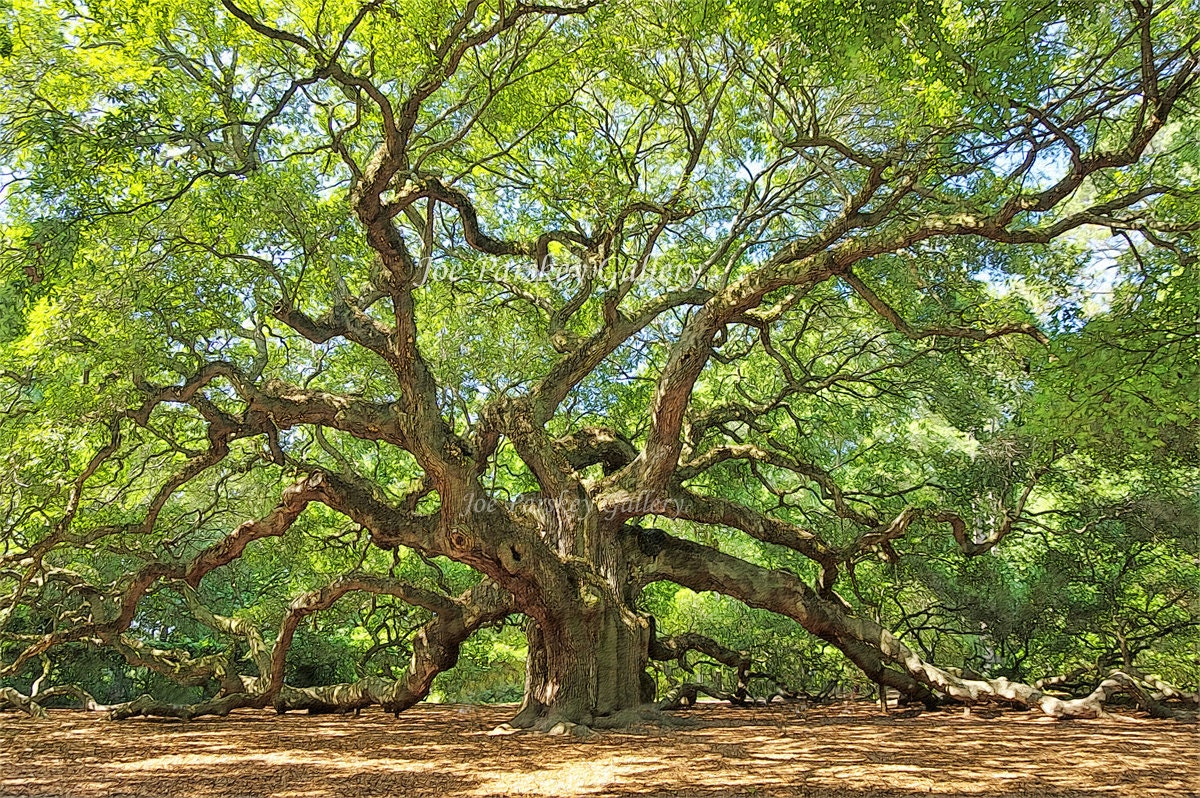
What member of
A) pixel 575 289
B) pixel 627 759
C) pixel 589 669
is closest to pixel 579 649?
pixel 589 669

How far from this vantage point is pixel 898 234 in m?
6.45

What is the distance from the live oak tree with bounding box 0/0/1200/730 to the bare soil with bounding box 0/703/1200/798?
3.59 feet

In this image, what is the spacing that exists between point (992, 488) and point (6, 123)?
10.7 metres

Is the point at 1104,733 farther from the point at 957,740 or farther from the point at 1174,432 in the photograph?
the point at 1174,432

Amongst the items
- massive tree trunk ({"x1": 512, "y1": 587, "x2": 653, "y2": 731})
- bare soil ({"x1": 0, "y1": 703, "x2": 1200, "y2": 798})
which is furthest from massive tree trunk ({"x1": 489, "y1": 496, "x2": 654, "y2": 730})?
bare soil ({"x1": 0, "y1": 703, "x2": 1200, "y2": 798})

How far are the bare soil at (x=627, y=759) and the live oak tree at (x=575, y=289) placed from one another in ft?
3.59

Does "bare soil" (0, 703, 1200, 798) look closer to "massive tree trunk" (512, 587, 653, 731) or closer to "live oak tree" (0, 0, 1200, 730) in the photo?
"massive tree trunk" (512, 587, 653, 731)

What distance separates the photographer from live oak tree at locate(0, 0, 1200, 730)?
18.2ft

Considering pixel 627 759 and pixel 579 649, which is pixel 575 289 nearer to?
pixel 579 649

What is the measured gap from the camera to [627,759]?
5.07m

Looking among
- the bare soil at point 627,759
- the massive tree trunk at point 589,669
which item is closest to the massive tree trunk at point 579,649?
the massive tree trunk at point 589,669

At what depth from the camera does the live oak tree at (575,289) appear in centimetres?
556

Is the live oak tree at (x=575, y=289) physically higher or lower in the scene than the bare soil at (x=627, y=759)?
higher

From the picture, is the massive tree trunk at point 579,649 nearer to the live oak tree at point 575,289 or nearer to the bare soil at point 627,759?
the live oak tree at point 575,289
